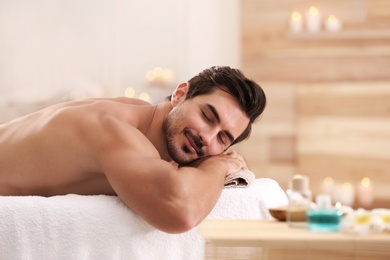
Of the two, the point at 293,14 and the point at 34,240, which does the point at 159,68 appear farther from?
the point at 34,240

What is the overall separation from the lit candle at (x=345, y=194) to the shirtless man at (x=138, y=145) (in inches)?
103

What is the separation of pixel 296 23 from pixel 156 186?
3338 mm

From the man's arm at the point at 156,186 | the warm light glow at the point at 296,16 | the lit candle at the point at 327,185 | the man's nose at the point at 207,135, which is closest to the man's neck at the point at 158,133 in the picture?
the man's nose at the point at 207,135

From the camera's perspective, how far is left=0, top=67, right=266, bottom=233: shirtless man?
172cm

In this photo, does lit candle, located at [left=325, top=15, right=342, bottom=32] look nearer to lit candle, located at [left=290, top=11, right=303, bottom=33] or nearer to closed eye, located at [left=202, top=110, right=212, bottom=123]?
lit candle, located at [left=290, top=11, right=303, bottom=33]

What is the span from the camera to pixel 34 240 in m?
1.71

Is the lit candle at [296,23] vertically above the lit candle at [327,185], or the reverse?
the lit candle at [296,23]

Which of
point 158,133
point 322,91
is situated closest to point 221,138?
point 158,133

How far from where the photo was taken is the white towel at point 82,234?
A: 1704 millimetres

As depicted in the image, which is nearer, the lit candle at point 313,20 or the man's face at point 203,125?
the man's face at point 203,125

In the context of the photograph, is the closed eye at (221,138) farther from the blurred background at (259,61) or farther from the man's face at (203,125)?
the blurred background at (259,61)

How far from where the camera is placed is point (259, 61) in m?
4.93

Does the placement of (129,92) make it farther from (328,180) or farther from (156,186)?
(156,186)

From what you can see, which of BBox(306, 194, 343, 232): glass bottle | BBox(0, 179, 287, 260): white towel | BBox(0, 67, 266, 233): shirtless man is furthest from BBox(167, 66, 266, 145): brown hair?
BBox(306, 194, 343, 232): glass bottle
